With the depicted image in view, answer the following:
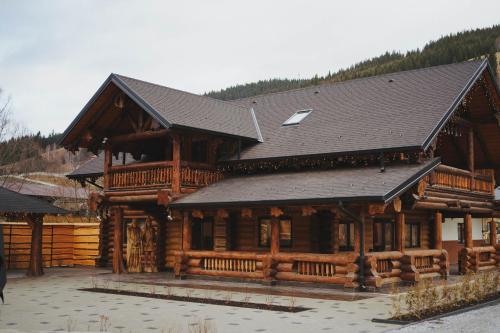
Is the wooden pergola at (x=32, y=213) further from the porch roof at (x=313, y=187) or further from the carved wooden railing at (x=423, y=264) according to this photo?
the carved wooden railing at (x=423, y=264)

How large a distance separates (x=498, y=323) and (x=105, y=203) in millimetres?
16395

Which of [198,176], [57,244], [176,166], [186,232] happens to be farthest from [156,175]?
[57,244]

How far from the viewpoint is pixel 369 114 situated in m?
23.5

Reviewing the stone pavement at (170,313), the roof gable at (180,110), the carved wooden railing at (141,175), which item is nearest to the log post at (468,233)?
the roof gable at (180,110)

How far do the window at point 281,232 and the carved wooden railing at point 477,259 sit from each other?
6.98 metres

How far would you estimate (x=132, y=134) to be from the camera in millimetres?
23812

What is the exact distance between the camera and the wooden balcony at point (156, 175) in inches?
891

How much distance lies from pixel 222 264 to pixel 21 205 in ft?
26.3

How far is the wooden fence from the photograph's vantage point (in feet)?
87.0

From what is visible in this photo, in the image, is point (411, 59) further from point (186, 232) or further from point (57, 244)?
point (186, 232)

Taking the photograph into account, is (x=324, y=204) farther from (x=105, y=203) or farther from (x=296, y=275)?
(x=105, y=203)

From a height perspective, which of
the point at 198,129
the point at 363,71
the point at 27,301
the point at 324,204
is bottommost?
the point at 27,301

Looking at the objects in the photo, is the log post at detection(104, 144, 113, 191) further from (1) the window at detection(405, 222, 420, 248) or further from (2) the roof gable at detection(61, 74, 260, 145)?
(1) the window at detection(405, 222, 420, 248)

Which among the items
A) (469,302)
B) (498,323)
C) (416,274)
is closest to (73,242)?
(416,274)
